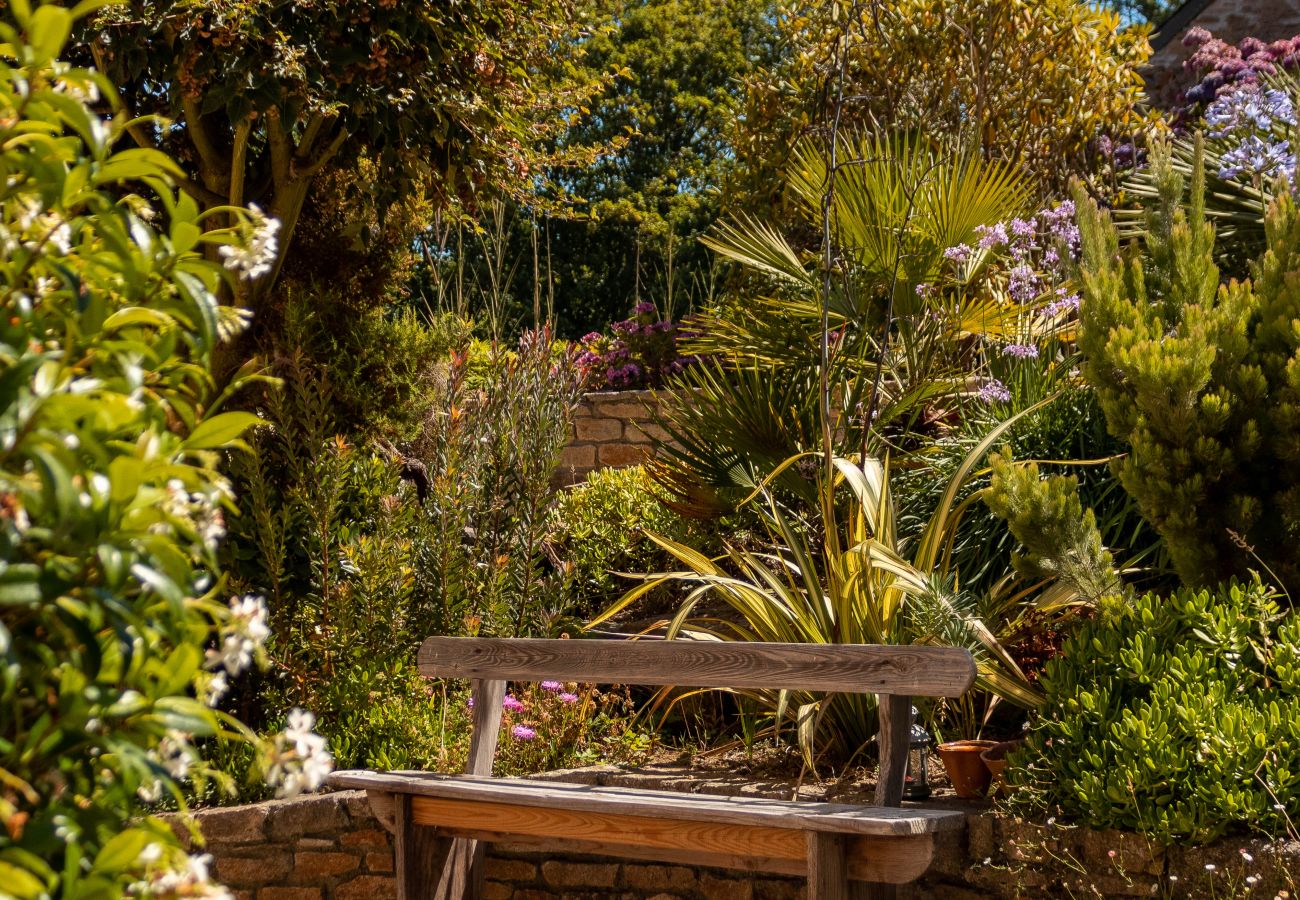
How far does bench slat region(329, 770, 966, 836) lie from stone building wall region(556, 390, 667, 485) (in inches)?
189

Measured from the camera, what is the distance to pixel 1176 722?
3.39m

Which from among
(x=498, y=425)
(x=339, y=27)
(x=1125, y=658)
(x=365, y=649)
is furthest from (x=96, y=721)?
(x=339, y=27)

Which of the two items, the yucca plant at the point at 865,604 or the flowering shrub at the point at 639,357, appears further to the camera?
the flowering shrub at the point at 639,357

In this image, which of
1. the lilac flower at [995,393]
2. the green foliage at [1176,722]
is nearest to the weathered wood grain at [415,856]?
the green foliage at [1176,722]

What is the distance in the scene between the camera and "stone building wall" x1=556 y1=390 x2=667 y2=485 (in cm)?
895

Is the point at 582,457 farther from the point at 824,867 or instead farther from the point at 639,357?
the point at 824,867

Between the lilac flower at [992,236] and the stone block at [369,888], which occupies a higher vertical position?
the lilac flower at [992,236]

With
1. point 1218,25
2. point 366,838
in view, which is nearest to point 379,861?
point 366,838

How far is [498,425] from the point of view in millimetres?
5590

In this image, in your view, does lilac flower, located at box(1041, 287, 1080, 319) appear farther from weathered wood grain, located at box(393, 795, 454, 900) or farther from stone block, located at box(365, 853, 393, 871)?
stone block, located at box(365, 853, 393, 871)

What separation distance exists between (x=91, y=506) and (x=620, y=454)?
781 cm

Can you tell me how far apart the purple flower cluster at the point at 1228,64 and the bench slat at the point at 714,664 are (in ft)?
20.0

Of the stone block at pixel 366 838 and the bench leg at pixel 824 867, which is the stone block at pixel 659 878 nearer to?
the stone block at pixel 366 838

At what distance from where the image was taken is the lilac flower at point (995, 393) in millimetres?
5348
